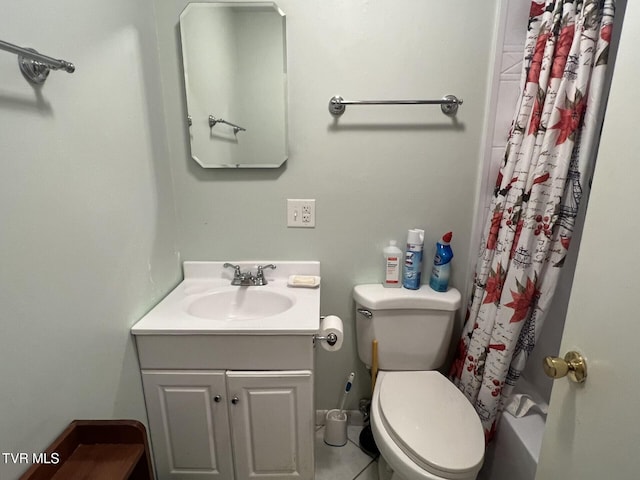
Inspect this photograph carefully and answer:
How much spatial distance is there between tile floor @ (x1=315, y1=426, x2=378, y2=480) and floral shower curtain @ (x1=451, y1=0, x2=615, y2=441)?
55 centimetres

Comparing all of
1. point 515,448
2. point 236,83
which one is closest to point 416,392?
point 515,448

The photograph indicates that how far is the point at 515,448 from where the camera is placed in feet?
3.79

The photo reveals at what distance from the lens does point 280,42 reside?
1259 millimetres

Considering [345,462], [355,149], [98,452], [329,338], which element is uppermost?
[355,149]

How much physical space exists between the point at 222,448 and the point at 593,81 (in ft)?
5.69

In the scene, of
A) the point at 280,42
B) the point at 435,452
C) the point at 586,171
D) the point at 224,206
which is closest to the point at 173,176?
the point at 224,206

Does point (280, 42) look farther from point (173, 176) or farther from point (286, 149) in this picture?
point (173, 176)

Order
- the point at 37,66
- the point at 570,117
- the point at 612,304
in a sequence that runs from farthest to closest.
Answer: the point at 570,117
the point at 37,66
the point at 612,304

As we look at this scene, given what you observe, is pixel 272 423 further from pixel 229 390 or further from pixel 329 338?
pixel 329 338

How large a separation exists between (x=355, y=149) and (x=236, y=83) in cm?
55

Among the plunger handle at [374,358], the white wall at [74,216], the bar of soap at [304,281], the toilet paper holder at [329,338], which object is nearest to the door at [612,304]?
the toilet paper holder at [329,338]

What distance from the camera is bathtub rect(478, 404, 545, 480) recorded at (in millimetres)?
1092

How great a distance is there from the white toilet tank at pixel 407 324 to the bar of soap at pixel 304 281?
0.63 ft

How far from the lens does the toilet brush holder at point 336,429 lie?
152 cm
